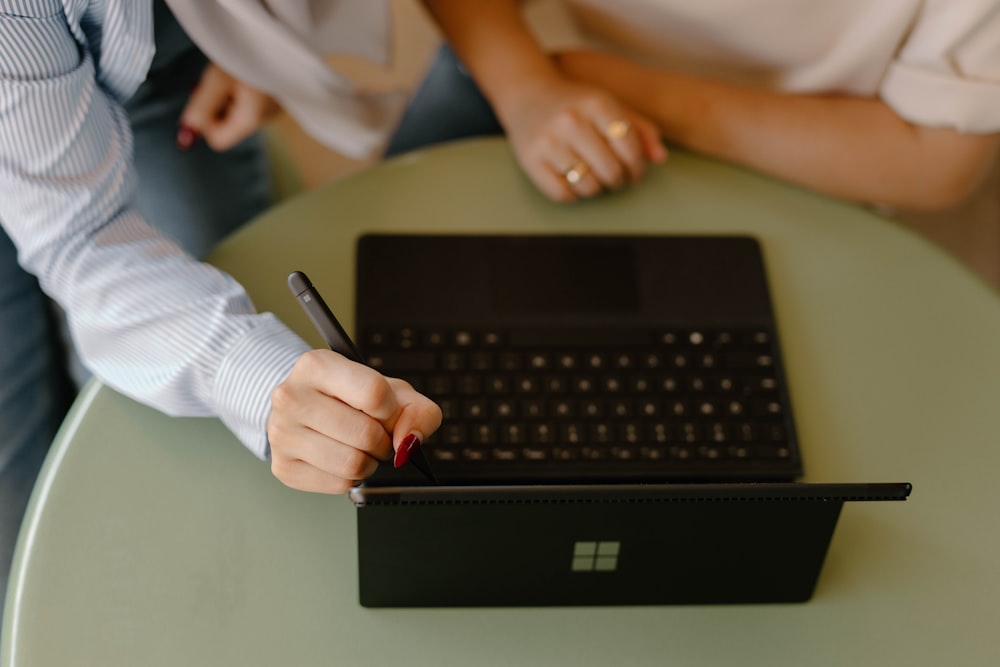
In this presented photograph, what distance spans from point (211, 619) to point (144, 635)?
4 centimetres

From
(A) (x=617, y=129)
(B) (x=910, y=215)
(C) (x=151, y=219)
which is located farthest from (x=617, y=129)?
(B) (x=910, y=215)

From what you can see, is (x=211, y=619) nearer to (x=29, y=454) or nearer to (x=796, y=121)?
(x=29, y=454)

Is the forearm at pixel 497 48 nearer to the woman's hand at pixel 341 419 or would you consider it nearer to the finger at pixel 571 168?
the finger at pixel 571 168

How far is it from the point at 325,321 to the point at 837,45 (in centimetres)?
58

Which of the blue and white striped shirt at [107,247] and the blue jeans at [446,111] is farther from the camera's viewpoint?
the blue jeans at [446,111]

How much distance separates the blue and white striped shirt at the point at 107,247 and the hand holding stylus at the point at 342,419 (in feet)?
0.22

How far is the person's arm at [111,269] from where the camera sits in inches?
25.3

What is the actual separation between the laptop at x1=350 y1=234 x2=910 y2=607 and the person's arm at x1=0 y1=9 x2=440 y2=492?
0.09m

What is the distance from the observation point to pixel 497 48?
91cm

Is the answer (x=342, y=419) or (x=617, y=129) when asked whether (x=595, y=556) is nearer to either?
(x=342, y=419)

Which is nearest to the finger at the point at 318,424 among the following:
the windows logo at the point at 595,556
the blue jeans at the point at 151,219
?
the windows logo at the point at 595,556

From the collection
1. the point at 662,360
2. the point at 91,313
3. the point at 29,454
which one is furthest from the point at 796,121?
the point at 29,454

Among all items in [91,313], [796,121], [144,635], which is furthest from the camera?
[796,121]

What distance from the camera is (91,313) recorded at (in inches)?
27.1
